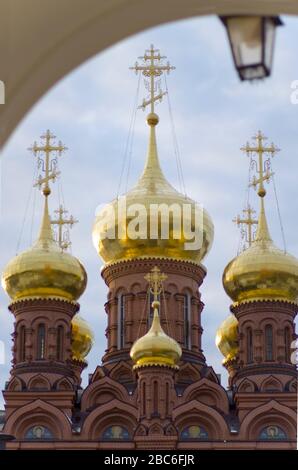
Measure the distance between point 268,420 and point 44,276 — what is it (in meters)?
6.05

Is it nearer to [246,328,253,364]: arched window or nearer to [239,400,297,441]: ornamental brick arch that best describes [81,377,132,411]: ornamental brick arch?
[239,400,297,441]: ornamental brick arch

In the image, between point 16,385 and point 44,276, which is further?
point 44,276

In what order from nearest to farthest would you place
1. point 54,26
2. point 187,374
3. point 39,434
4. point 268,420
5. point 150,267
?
point 54,26
point 39,434
point 268,420
point 187,374
point 150,267

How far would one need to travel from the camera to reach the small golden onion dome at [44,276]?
2886cm

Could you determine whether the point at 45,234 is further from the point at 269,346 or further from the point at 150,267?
the point at 269,346

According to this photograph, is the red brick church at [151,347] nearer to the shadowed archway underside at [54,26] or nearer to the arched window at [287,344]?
the arched window at [287,344]

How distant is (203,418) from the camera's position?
2727 cm

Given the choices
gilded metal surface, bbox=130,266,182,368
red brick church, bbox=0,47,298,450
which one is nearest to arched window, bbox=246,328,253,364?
red brick church, bbox=0,47,298,450

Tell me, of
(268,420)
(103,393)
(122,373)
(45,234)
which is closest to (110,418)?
(103,393)

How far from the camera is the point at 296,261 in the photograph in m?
29.2

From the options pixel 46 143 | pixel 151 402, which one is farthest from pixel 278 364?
pixel 46 143

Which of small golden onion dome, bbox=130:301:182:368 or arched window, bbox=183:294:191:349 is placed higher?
arched window, bbox=183:294:191:349

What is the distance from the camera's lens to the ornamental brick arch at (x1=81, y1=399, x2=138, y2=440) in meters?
27.3

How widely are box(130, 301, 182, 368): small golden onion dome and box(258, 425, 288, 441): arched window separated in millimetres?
2696
